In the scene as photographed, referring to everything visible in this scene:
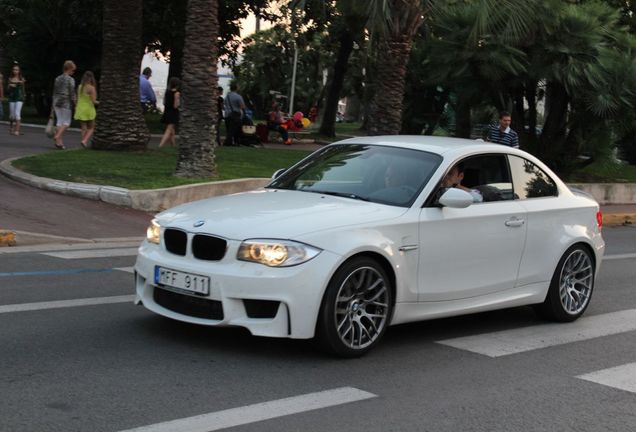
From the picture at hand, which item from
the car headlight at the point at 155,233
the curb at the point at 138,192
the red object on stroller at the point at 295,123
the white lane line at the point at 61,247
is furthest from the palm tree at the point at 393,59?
the red object on stroller at the point at 295,123

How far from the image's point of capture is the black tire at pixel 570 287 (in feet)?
26.6

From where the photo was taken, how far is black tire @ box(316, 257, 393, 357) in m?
6.27

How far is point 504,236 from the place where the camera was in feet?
24.7

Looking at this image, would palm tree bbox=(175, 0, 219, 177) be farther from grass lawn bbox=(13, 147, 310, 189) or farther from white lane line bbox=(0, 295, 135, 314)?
white lane line bbox=(0, 295, 135, 314)

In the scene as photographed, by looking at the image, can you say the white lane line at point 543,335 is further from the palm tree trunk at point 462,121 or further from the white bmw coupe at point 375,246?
the palm tree trunk at point 462,121

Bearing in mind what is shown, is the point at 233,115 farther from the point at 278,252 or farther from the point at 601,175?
the point at 278,252

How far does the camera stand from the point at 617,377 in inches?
256

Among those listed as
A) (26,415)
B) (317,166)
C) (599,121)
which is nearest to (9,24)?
(599,121)

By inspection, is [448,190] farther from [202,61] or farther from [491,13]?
[491,13]

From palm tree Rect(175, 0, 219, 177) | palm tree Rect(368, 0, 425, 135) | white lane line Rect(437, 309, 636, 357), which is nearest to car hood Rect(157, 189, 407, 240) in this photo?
white lane line Rect(437, 309, 636, 357)

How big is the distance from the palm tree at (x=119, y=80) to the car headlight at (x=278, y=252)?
12825 millimetres

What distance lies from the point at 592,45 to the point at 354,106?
195ft

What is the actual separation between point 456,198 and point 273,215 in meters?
1.42

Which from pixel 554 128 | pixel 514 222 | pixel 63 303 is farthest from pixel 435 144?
pixel 554 128
